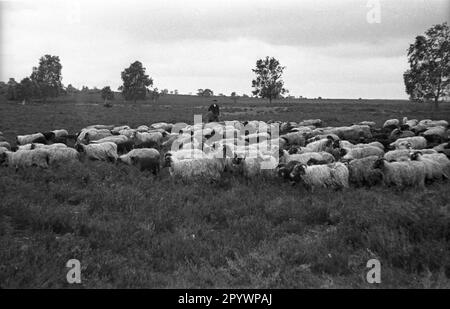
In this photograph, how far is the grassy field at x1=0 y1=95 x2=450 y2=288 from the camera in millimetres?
5500

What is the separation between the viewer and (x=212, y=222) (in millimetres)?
8125

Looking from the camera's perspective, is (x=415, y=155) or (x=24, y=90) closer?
(x=415, y=155)

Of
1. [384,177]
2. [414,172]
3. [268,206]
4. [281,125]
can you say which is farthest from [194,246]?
[281,125]

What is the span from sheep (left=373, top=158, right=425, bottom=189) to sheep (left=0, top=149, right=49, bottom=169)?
10.6 m

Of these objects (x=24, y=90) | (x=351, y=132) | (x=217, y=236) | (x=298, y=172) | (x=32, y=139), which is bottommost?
(x=217, y=236)

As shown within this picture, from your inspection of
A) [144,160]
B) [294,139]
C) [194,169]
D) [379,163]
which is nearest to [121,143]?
[144,160]

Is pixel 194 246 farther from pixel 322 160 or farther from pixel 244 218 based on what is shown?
pixel 322 160

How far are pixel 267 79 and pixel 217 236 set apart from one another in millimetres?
58081

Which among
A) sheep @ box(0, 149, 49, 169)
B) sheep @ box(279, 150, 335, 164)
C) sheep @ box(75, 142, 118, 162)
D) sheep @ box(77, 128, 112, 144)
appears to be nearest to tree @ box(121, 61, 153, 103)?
sheep @ box(77, 128, 112, 144)

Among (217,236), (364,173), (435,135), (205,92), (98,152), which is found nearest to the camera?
(217,236)

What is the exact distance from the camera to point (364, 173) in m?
10.5

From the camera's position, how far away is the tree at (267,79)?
205 feet

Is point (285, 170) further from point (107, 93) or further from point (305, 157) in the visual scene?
point (107, 93)

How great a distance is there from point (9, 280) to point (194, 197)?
5037 millimetres
